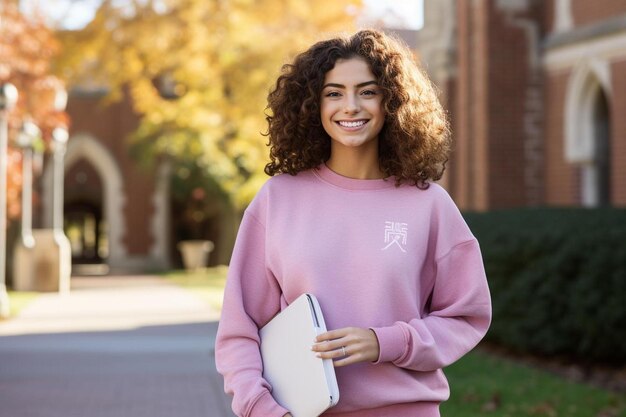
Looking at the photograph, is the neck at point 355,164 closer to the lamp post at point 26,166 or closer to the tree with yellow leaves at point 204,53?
the lamp post at point 26,166

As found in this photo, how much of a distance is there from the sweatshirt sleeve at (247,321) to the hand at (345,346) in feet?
0.64

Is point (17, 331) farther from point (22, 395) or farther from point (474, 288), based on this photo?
point (474, 288)

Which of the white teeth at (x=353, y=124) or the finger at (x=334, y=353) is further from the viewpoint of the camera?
the white teeth at (x=353, y=124)

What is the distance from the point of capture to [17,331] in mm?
13625

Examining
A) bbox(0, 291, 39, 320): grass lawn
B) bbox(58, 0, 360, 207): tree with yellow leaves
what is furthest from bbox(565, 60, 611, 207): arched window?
bbox(58, 0, 360, 207): tree with yellow leaves

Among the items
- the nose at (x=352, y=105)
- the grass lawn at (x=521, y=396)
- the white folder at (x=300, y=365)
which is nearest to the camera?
the white folder at (x=300, y=365)

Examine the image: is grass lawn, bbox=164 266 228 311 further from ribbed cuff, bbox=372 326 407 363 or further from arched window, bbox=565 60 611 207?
ribbed cuff, bbox=372 326 407 363

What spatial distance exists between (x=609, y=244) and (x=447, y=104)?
8406 mm

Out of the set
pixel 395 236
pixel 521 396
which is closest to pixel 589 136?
pixel 521 396

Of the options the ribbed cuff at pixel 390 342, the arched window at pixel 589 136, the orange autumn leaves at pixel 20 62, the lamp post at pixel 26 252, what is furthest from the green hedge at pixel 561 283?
the orange autumn leaves at pixel 20 62

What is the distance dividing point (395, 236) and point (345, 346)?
13.2 inches

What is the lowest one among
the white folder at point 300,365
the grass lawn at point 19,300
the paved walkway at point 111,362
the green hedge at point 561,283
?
the grass lawn at point 19,300

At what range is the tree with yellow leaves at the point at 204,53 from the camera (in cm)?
2414

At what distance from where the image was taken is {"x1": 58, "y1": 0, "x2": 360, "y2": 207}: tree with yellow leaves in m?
24.1
